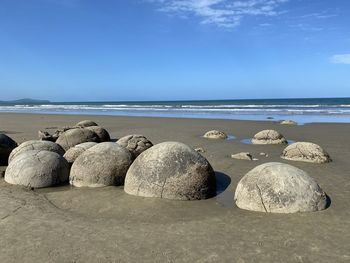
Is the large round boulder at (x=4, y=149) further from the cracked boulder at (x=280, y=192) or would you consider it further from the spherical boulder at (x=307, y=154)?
the spherical boulder at (x=307, y=154)

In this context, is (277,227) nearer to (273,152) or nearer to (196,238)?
(196,238)

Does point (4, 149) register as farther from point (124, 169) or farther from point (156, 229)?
point (156, 229)

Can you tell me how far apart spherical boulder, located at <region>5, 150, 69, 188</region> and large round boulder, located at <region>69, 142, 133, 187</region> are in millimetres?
295

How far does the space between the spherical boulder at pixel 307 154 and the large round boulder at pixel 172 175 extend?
3879 mm

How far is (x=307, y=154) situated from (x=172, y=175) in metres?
4.65

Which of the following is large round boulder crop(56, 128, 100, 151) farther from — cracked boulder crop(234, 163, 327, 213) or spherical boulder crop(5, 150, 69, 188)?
cracked boulder crop(234, 163, 327, 213)

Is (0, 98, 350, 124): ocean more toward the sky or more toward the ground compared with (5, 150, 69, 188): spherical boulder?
more toward the ground

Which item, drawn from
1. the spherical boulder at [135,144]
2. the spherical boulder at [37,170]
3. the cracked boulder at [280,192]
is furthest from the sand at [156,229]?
the spherical boulder at [135,144]

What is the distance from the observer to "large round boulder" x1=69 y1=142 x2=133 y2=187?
706 cm

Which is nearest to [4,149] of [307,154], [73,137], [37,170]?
[73,137]

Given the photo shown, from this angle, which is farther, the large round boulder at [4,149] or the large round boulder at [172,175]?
the large round boulder at [4,149]

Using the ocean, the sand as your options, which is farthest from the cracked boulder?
the ocean

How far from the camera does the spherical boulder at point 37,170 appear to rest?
7145 mm

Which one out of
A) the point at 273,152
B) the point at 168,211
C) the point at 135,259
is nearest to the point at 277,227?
the point at 168,211
